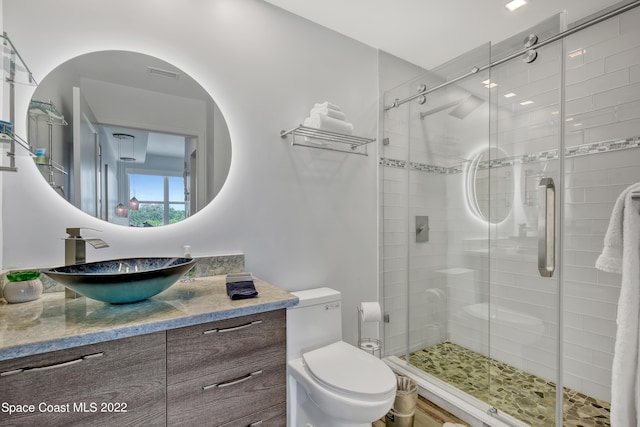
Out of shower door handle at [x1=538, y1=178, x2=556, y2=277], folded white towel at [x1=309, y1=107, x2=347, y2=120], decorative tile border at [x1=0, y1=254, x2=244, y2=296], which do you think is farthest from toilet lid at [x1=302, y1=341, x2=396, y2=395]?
folded white towel at [x1=309, y1=107, x2=347, y2=120]

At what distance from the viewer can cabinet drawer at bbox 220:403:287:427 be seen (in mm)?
1210

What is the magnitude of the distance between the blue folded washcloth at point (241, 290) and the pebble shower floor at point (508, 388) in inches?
65.6

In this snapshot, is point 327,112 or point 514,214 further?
point 514,214

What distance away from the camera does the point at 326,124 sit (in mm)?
1945

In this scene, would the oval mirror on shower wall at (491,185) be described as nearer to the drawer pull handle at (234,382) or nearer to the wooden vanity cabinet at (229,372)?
the wooden vanity cabinet at (229,372)

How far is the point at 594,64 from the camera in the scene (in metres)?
2.04

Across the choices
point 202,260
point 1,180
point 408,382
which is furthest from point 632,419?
point 1,180

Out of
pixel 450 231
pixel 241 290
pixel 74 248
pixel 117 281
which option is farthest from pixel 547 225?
pixel 74 248

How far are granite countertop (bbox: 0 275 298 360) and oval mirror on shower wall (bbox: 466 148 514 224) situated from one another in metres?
1.65

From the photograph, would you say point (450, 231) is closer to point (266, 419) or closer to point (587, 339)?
point (587, 339)

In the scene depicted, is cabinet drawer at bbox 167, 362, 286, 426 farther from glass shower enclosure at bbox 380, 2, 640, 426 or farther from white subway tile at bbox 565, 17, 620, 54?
white subway tile at bbox 565, 17, 620, 54

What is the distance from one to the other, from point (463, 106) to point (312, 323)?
1.90 metres

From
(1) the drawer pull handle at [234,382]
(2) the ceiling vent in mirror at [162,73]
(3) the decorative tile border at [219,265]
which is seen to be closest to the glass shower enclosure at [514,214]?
(3) the decorative tile border at [219,265]

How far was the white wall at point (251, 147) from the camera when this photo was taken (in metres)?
1.38
